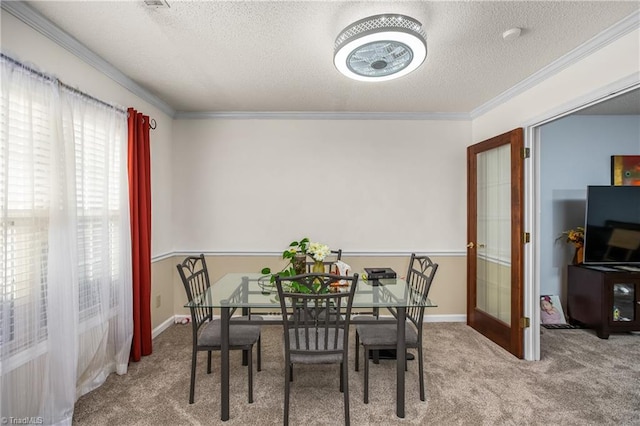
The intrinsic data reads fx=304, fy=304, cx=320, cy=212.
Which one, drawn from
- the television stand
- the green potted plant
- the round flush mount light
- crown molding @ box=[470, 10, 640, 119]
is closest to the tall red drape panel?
the green potted plant

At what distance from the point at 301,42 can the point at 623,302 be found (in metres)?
4.03

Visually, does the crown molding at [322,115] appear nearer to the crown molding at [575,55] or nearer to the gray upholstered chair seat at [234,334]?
the crown molding at [575,55]

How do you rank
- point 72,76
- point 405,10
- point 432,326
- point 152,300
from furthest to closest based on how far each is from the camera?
point 432,326 → point 152,300 → point 72,76 → point 405,10

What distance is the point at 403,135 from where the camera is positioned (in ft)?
12.0

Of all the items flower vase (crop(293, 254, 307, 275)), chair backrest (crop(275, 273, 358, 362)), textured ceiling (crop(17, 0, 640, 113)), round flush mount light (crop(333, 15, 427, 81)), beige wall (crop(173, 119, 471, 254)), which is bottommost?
chair backrest (crop(275, 273, 358, 362))

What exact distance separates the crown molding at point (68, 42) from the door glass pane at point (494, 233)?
354 centimetres

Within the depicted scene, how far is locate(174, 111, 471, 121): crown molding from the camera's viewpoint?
359cm

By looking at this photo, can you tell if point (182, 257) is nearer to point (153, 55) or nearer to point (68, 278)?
point (68, 278)

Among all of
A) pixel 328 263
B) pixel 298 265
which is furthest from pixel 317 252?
pixel 328 263

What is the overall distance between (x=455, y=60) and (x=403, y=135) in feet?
4.36

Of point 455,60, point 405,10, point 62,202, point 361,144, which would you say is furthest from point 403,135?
point 62,202

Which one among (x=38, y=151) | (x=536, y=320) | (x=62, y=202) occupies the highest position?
(x=38, y=151)

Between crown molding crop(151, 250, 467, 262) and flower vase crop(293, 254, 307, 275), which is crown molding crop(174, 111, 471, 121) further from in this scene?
flower vase crop(293, 254, 307, 275)

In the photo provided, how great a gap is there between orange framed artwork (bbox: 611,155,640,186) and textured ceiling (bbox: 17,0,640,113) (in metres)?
1.99
